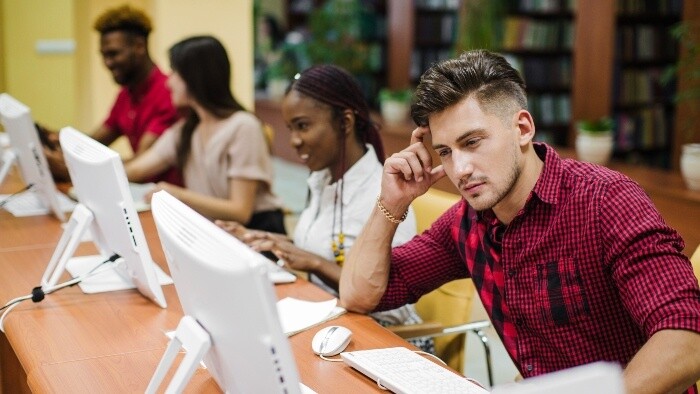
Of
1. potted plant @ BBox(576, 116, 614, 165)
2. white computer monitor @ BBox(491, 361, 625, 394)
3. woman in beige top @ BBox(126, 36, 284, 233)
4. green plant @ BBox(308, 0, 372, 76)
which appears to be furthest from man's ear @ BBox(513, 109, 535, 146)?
green plant @ BBox(308, 0, 372, 76)

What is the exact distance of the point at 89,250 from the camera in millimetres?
2701

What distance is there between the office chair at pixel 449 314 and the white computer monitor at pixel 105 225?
69 cm

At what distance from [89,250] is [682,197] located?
8.85 ft

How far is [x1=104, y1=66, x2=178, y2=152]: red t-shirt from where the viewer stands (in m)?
3.80

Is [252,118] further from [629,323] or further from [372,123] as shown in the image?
[629,323]

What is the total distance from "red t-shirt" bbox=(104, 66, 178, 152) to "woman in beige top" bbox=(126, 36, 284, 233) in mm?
475

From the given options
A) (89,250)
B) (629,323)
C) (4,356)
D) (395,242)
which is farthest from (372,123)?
(4,356)

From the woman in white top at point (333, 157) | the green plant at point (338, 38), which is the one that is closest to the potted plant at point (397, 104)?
the green plant at point (338, 38)

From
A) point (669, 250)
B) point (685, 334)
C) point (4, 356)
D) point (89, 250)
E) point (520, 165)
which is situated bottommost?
point (4, 356)

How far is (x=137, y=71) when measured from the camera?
390cm

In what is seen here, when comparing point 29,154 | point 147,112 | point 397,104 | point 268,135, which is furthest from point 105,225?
point 397,104

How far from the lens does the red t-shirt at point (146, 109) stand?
3801 millimetres

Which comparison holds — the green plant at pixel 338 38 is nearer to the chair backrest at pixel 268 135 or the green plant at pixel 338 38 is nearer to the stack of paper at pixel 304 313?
the chair backrest at pixel 268 135

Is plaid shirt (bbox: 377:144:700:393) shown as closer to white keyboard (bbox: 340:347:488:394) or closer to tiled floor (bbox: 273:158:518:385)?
white keyboard (bbox: 340:347:488:394)
